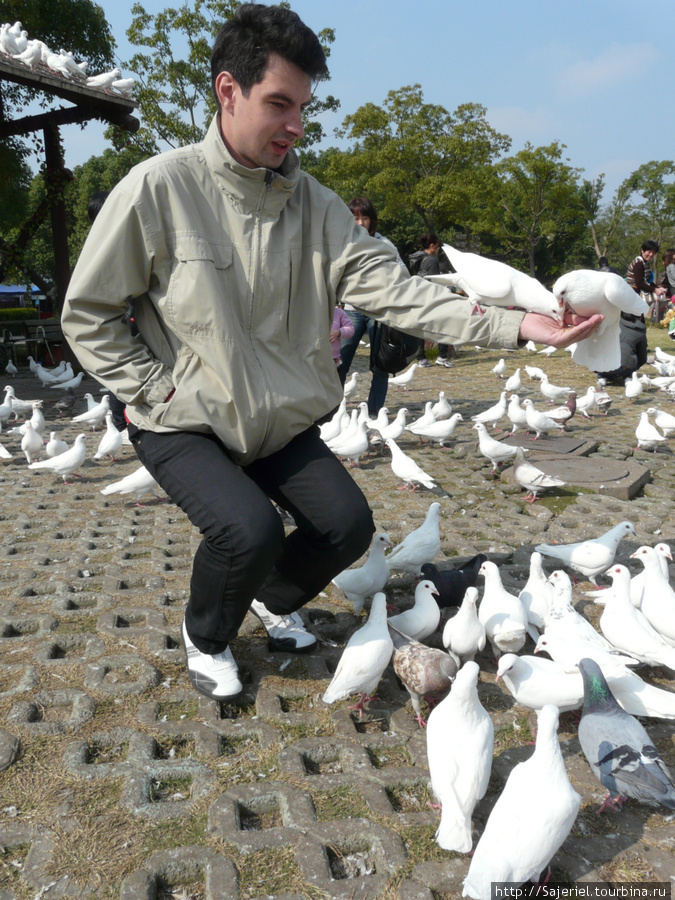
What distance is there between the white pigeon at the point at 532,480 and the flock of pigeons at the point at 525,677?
122 centimetres

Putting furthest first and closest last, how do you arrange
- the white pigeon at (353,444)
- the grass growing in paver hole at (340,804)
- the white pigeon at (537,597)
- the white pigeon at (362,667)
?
the white pigeon at (353,444) → the white pigeon at (537,597) → the white pigeon at (362,667) → the grass growing in paver hole at (340,804)

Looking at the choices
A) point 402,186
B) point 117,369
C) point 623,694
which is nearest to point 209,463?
point 117,369

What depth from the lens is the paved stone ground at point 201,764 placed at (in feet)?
6.02

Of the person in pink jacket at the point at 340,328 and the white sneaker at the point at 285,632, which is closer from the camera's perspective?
the white sneaker at the point at 285,632

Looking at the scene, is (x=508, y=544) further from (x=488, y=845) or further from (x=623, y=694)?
(x=488, y=845)

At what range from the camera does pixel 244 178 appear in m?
2.38

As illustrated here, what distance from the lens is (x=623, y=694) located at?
8.25 feet

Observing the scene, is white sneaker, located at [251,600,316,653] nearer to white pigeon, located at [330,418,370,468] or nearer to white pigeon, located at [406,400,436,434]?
white pigeon, located at [330,418,370,468]

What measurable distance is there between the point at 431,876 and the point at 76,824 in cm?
101

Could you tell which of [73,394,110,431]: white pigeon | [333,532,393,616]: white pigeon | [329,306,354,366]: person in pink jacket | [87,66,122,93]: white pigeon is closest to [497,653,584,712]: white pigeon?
[333,532,393,616]: white pigeon

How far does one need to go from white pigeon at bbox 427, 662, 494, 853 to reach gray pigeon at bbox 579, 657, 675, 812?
1.19 feet

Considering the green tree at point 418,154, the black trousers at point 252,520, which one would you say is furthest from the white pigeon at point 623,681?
the green tree at point 418,154

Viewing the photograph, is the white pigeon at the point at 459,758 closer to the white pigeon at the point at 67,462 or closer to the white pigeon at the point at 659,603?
the white pigeon at the point at 659,603

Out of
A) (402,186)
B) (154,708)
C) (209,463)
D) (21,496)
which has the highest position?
(402,186)
